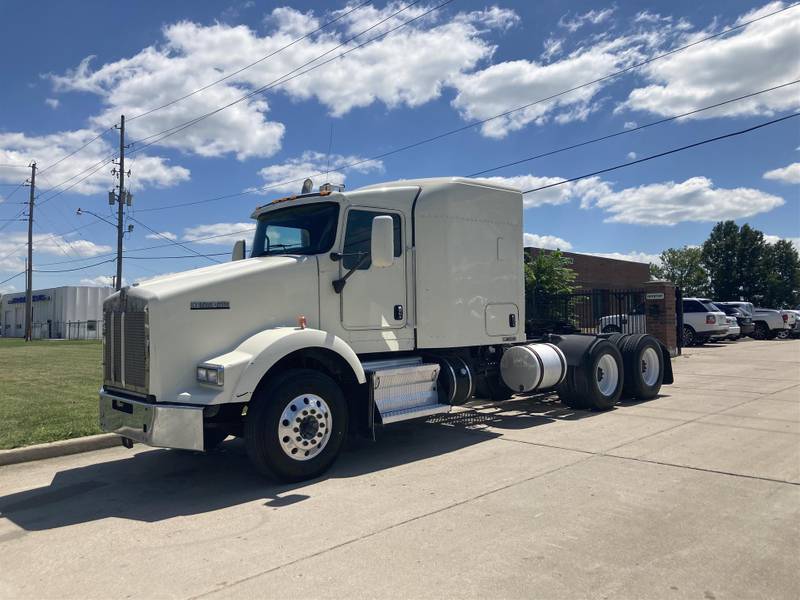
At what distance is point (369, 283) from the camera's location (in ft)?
22.8

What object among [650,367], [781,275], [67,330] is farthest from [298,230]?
[781,275]

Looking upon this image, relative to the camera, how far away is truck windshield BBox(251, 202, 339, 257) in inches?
266

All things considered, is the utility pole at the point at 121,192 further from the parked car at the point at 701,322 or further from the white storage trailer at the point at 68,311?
the white storage trailer at the point at 68,311

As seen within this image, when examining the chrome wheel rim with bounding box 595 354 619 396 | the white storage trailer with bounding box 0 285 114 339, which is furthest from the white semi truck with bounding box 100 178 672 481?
the white storage trailer with bounding box 0 285 114 339

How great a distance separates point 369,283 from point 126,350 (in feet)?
8.58

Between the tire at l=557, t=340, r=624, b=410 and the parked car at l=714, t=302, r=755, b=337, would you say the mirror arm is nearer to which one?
the tire at l=557, t=340, r=624, b=410

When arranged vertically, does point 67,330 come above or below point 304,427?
above

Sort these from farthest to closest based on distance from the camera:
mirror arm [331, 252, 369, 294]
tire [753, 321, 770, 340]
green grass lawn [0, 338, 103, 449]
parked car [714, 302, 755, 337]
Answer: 1. tire [753, 321, 770, 340]
2. parked car [714, 302, 755, 337]
3. green grass lawn [0, 338, 103, 449]
4. mirror arm [331, 252, 369, 294]

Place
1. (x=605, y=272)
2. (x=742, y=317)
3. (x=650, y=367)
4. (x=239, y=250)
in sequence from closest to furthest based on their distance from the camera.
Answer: (x=239, y=250), (x=650, y=367), (x=742, y=317), (x=605, y=272)

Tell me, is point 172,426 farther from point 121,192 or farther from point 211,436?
point 121,192

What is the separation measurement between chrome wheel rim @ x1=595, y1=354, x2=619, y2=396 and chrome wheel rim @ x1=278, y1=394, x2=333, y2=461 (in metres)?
5.45

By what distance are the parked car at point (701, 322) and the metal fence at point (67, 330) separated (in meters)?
53.5

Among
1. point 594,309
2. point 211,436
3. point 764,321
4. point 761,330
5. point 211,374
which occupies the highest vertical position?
point 594,309

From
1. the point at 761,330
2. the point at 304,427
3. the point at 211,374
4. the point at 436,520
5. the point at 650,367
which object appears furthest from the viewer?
the point at 761,330
